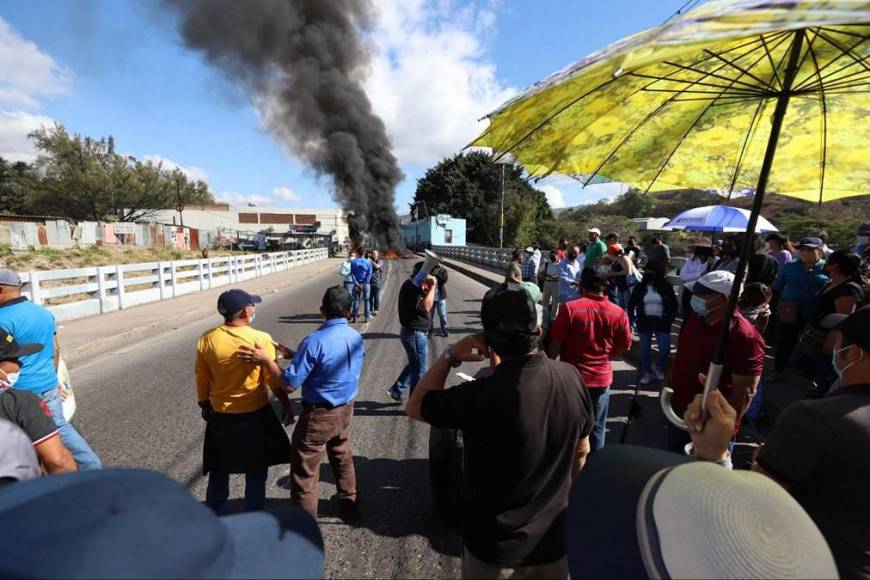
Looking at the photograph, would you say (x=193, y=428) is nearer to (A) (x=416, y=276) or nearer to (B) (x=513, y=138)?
(A) (x=416, y=276)

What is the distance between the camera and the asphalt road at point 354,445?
259 centimetres

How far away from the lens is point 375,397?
5.14 meters

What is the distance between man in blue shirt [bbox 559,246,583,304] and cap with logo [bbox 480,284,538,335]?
5.83m

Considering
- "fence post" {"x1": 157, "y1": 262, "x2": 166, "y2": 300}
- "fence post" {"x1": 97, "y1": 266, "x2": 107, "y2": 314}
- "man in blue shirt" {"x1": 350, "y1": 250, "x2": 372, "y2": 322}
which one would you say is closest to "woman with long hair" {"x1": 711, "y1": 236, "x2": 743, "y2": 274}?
"man in blue shirt" {"x1": 350, "y1": 250, "x2": 372, "y2": 322}

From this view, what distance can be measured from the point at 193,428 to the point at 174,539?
4086 mm

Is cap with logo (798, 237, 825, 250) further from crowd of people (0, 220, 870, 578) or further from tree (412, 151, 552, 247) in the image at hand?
tree (412, 151, 552, 247)

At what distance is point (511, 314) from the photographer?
1590mm

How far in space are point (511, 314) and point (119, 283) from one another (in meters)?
12.2

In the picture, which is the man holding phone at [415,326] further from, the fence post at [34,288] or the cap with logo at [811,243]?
the fence post at [34,288]

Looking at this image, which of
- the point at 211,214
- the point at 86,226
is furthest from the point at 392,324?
the point at 211,214

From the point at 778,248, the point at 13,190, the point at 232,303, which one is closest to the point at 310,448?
the point at 232,303

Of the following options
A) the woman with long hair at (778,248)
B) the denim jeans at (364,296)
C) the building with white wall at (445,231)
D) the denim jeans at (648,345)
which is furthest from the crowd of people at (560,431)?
the building with white wall at (445,231)

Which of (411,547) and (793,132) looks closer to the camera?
(793,132)

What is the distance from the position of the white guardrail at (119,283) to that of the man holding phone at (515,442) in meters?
10.1
